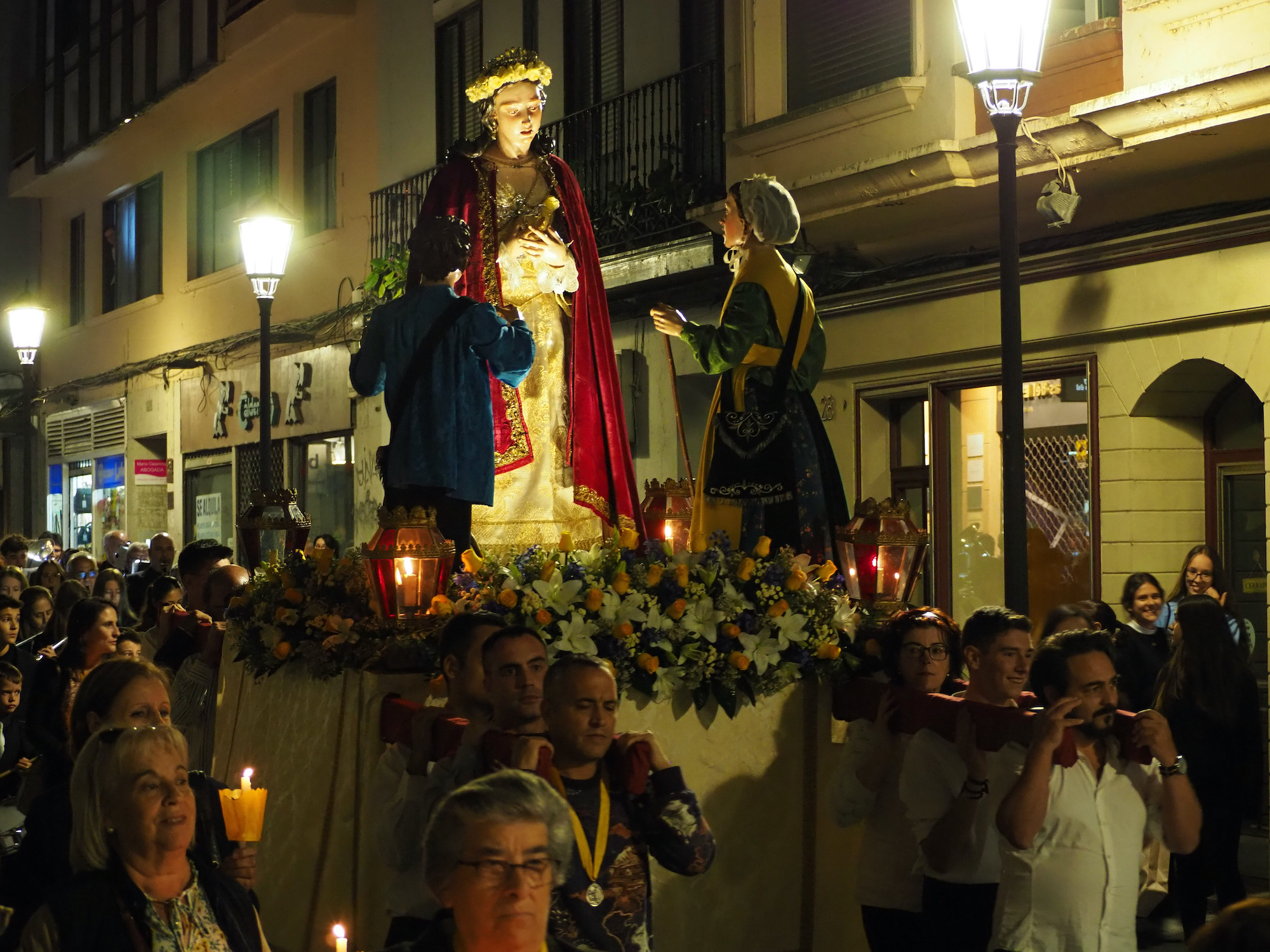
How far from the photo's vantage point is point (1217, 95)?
959 centimetres

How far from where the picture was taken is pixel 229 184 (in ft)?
77.4

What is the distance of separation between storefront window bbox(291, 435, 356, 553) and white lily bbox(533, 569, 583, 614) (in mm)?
14799

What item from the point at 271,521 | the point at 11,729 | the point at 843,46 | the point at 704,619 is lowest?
the point at 11,729

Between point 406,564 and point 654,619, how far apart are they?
93 centimetres

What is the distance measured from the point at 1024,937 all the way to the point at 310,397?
18056 millimetres

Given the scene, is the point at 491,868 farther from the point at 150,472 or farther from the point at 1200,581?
the point at 150,472

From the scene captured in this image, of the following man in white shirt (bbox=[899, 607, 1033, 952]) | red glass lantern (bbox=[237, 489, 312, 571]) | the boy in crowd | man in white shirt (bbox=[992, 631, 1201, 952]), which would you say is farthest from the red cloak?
man in white shirt (bbox=[992, 631, 1201, 952])

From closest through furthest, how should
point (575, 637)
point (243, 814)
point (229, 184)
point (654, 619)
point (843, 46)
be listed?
point (243, 814)
point (575, 637)
point (654, 619)
point (843, 46)
point (229, 184)

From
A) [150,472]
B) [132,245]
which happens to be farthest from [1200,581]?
[132,245]

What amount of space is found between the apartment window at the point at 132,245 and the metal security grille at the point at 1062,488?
1696 centimetres

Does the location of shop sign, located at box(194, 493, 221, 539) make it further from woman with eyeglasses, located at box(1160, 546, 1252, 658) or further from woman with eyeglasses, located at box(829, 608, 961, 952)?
woman with eyeglasses, located at box(829, 608, 961, 952)

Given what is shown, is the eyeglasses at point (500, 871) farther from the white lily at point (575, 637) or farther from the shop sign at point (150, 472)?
the shop sign at point (150, 472)

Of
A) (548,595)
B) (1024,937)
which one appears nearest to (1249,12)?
(548,595)

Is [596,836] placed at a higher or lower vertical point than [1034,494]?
lower
